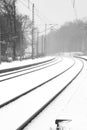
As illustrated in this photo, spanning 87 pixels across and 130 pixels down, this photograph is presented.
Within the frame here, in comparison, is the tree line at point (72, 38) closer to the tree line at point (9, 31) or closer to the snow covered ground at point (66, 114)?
the tree line at point (9, 31)

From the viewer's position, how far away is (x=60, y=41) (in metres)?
182

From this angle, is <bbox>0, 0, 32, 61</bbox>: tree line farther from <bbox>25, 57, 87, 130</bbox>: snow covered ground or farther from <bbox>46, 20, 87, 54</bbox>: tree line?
<bbox>46, 20, 87, 54</bbox>: tree line

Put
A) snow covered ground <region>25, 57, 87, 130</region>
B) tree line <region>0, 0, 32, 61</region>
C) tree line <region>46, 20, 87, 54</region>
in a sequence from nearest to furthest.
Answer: snow covered ground <region>25, 57, 87, 130</region> → tree line <region>0, 0, 32, 61</region> → tree line <region>46, 20, 87, 54</region>

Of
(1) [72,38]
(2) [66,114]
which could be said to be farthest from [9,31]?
(1) [72,38]

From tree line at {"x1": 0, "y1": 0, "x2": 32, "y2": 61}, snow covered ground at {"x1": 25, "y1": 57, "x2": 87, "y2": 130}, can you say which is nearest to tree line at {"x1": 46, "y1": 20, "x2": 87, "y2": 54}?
tree line at {"x1": 0, "y1": 0, "x2": 32, "y2": 61}

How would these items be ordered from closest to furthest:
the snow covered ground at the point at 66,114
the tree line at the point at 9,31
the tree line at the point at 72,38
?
the snow covered ground at the point at 66,114 → the tree line at the point at 9,31 → the tree line at the point at 72,38

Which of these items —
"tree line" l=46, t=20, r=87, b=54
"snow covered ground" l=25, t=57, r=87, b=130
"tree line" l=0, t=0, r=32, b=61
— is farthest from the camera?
"tree line" l=46, t=20, r=87, b=54

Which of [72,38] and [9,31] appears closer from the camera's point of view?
[9,31]

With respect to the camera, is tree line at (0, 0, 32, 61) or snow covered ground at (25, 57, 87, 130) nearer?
snow covered ground at (25, 57, 87, 130)

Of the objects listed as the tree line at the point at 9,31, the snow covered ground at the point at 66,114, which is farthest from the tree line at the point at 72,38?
the snow covered ground at the point at 66,114

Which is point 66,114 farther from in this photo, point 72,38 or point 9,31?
point 72,38

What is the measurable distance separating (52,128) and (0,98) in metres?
5.23

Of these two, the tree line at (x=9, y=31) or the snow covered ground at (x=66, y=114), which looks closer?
the snow covered ground at (x=66, y=114)

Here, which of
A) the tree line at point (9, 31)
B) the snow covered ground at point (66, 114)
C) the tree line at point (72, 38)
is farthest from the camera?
the tree line at point (72, 38)
